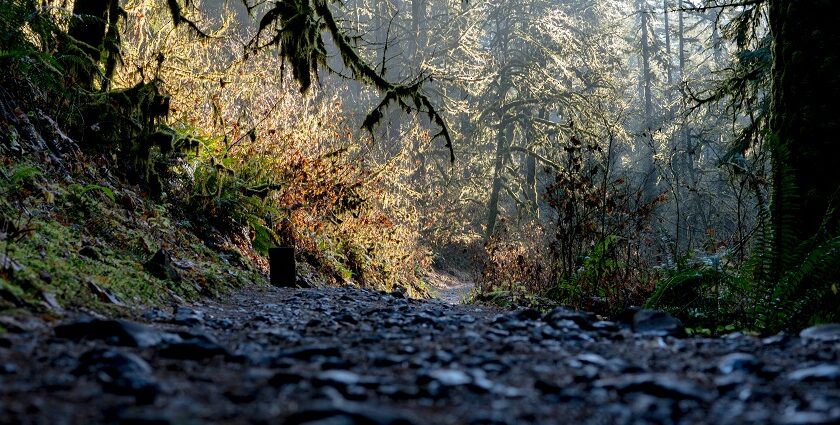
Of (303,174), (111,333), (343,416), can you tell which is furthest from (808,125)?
(303,174)

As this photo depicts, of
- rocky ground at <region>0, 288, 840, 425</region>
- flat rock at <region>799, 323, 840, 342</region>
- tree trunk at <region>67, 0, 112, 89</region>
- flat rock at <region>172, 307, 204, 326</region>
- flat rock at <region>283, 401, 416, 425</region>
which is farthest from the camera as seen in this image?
tree trunk at <region>67, 0, 112, 89</region>

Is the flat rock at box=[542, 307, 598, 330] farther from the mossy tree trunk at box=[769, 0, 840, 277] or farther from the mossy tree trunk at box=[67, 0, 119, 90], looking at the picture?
the mossy tree trunk at box=[67, 0, 119, 90]

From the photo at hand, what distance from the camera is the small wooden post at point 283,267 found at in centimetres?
809

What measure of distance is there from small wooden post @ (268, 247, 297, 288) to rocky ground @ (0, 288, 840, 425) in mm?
4310

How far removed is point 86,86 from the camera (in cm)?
761

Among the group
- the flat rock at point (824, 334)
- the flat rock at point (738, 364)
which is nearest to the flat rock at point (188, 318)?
the flat rock at point (738, 364)

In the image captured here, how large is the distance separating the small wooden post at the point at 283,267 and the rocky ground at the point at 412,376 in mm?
4310

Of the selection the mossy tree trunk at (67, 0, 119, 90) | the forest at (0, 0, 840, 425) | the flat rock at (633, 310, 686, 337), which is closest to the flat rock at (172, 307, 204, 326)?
the forest at (0, 0, 840, 425)

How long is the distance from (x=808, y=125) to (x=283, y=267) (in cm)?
574

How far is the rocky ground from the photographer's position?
1.86 m

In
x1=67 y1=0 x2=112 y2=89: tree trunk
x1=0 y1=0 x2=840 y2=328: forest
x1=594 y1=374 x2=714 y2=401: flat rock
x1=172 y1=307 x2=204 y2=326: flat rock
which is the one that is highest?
x1=67 y1=0 x2=112 y2=89: tree trunk

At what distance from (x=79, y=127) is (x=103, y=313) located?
438cm

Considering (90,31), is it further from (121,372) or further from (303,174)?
(121,372)

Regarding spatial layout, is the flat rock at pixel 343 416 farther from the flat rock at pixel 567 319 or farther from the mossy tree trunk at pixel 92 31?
the mossy tree trunk at pixel 92 31
